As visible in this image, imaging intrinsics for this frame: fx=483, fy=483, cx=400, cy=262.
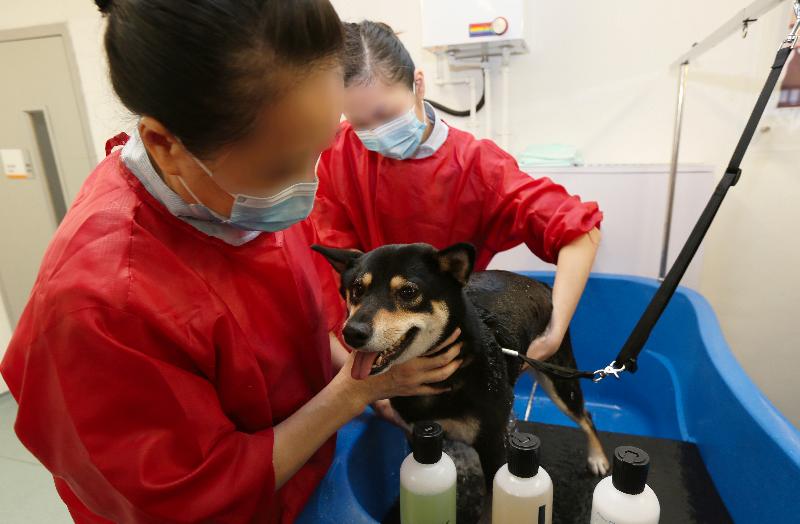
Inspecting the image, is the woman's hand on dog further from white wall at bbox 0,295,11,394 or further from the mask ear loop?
white wall at bbox 0,295,11,394

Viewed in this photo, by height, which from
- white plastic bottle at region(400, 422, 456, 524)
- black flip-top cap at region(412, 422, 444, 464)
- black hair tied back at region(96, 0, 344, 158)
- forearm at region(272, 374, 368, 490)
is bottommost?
white plastic bottle at region(400, 422, 456, 524)

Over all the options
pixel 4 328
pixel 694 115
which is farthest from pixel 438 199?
pixel 4 328

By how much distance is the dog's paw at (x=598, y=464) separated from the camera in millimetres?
1248

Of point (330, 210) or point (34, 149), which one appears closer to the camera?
point (330, 210)

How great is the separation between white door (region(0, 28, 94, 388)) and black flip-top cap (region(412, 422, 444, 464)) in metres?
2.94

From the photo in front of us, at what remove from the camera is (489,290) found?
126 cm

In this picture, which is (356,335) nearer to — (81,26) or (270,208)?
(270,208)

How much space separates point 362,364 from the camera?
2.51ft

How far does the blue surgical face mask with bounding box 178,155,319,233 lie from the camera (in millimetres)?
642

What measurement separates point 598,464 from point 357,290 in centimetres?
84

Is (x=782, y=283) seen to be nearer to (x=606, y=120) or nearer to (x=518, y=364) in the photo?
(x=606, y=120)

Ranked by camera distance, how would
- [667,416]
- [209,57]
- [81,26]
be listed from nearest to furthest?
[209,57]
[667,416]
[81,26]

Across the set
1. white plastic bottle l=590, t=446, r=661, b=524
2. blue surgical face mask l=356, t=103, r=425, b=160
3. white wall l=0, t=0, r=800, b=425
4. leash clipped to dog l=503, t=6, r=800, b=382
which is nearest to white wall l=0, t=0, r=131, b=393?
white wall l=0, t=0, r=800, b=425

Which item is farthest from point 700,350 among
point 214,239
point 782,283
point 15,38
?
point 15,38
